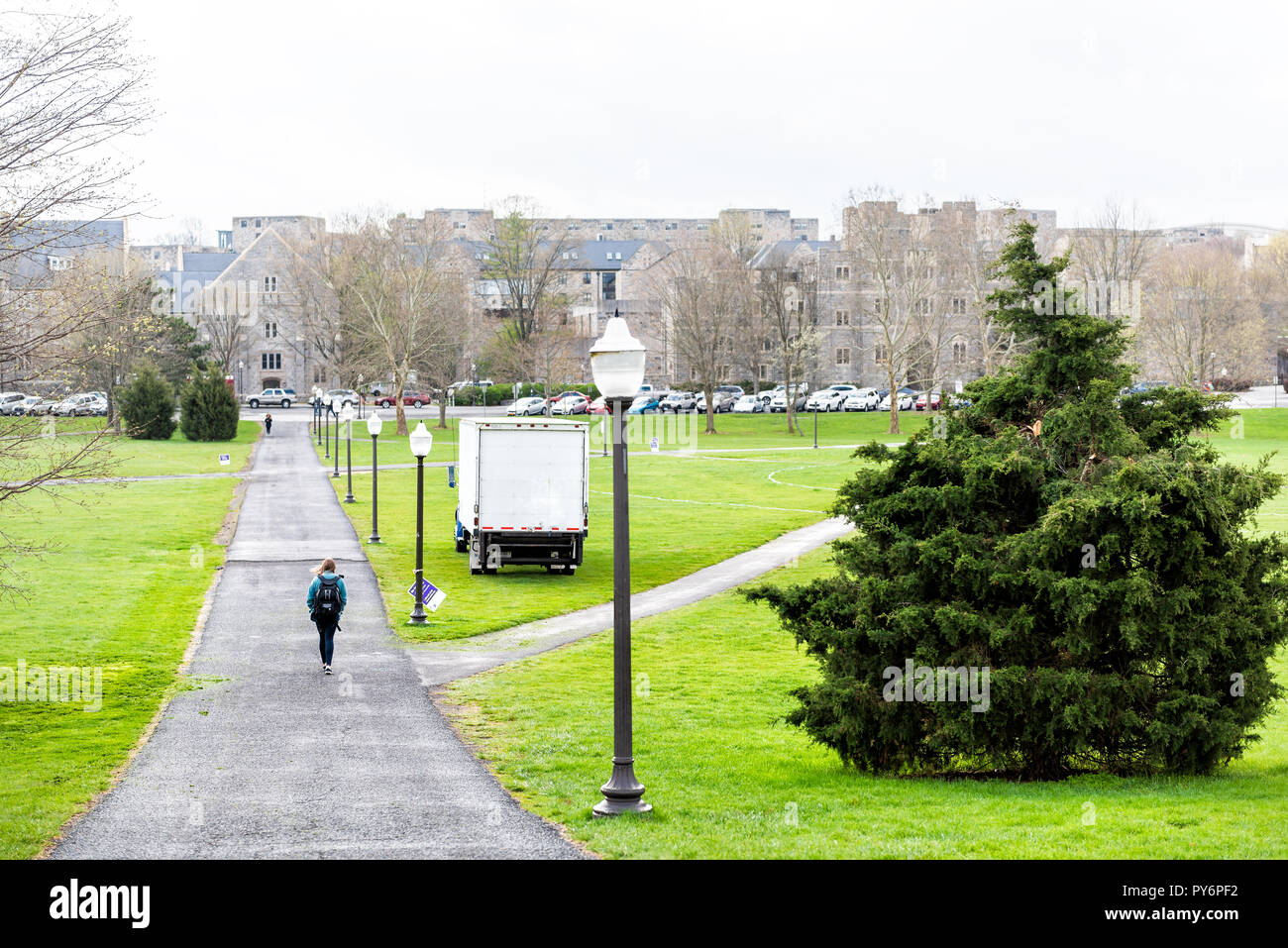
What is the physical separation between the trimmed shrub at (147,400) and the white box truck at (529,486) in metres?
47.8

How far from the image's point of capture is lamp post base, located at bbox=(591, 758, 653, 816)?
1109cm

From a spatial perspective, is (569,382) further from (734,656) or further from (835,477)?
(734,656)

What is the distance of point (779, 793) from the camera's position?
12.0m

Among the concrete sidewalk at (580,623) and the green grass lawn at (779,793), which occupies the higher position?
the green grass lawn at (779,793)

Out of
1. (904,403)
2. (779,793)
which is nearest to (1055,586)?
(779,793)

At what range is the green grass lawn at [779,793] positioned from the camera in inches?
375

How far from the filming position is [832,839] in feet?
32.2

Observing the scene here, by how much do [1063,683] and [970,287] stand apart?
90.2m

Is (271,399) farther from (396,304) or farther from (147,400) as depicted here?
(147,400)

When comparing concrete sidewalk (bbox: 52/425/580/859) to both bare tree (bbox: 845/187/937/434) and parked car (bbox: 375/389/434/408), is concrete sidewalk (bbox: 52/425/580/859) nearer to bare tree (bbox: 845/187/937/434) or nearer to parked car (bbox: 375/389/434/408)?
bare tree (bbox: 845/187/937/434)

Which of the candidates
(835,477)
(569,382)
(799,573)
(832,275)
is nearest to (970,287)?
(832,275)

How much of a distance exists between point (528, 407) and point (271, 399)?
2755 centimetres

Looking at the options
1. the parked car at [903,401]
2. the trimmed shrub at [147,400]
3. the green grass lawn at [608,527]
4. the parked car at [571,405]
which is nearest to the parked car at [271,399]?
the parked car at [571,405]

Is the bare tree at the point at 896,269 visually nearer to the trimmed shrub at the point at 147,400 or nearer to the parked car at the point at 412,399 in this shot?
the parked car at the point at 412,399
